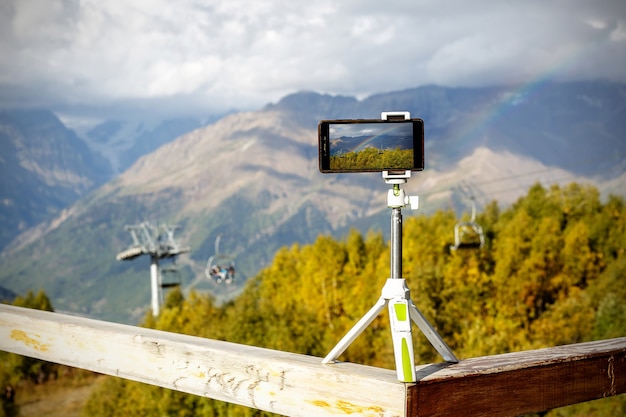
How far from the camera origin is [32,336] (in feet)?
8.51

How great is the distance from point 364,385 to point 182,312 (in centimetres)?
3890

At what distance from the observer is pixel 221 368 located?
80.4 inches

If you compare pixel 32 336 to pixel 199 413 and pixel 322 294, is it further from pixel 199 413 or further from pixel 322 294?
pixel 322 294

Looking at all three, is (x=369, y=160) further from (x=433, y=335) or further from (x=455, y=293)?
(x=455, y=293)

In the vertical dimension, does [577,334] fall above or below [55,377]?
above

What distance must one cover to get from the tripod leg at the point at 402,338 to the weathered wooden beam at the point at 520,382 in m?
0.05

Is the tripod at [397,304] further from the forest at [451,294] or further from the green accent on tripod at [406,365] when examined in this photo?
the forest at [451,294]

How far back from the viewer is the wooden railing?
181cm

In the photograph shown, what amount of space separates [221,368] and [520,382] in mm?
871

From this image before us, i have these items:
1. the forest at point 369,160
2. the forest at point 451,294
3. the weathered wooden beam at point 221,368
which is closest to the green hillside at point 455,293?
the forest at point 451,294

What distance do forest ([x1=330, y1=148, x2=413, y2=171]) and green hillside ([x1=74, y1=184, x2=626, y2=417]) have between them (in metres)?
15.0

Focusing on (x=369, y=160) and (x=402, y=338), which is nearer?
(x=402, y=338)

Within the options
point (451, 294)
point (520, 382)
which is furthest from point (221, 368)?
point (451, 294)

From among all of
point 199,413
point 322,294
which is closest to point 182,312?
point 322,294
